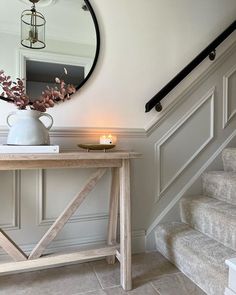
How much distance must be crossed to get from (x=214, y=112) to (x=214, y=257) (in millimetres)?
1152

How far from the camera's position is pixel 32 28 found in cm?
150

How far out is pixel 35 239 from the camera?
1575mm

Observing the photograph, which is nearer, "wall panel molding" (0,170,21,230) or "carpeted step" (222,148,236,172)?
"wall panel molding" (0,170,21,230)

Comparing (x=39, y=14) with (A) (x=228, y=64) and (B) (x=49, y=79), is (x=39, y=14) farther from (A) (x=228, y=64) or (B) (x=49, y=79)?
(A) (x=228, y=64)

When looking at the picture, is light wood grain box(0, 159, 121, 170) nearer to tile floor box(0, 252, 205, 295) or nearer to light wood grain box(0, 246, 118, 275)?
light wood grain box(0, 246, 118, 275)

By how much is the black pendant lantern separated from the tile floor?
1.39 m

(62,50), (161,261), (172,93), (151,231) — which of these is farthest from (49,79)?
(161,261)

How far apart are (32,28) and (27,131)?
2.28ft

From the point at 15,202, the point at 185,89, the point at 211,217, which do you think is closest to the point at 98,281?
the point at 15,202

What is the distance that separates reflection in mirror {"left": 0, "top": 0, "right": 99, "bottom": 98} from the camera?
4.80ft

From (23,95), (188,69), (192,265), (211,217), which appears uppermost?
(188,69)

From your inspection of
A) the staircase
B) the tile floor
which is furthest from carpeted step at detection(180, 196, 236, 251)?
the tile floor

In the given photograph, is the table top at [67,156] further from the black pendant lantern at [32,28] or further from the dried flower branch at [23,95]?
the black pendant lantern at [32,28]

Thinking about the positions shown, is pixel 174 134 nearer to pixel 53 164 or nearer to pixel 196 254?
pixel 196 254
